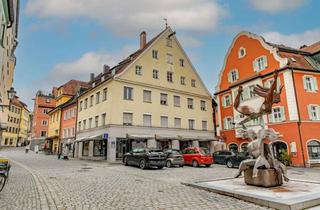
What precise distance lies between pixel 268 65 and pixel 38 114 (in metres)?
56.8

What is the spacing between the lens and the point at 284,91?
25.8 m

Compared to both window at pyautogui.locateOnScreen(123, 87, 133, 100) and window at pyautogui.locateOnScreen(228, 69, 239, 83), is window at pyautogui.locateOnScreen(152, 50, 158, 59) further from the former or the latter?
window at pyautogui.locateOnScreen(228, 69, 239, 83)

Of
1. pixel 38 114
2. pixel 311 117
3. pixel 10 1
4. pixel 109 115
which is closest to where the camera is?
pixel 10 1

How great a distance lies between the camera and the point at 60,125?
42750 millimetres

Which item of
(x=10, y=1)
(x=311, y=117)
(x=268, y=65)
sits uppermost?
(x=268, y=65)

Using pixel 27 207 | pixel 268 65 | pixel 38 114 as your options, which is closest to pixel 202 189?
pixel 27 207

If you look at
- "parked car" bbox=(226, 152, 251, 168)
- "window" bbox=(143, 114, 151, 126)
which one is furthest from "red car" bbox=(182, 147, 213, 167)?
"window" bbox=(143, 114, 151, 126)

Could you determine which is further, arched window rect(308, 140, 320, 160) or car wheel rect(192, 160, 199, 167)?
arched window rect(308, 140, 320, 160)

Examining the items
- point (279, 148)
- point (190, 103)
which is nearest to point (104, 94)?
point (190, 103)

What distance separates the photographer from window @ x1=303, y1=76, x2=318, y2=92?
26014mm

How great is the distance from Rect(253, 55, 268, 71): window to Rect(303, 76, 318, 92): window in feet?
15.0

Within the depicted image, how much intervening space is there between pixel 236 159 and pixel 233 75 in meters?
15.4

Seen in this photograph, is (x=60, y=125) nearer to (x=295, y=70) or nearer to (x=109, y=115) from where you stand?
(x=109, y=115)

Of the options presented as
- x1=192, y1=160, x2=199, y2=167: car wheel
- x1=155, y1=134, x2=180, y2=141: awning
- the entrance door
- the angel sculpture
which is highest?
the angel sculpture
